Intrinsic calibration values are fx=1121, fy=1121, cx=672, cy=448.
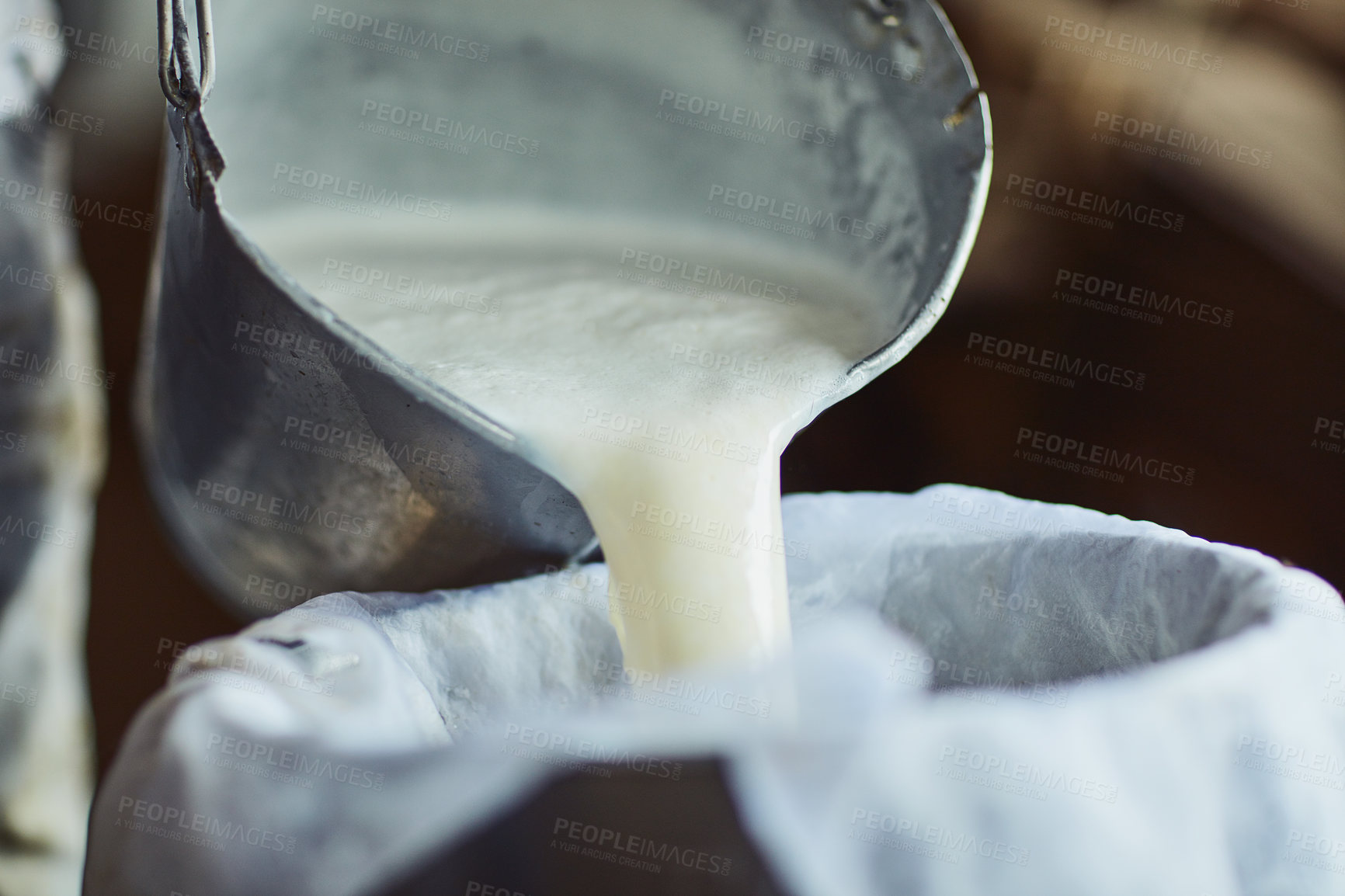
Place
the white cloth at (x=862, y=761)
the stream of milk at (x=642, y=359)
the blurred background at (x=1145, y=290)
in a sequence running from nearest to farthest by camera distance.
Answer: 1. the white cloth at (x=862, y=761)
2. the stream of milk at (x=642, y=359)
3. the blurred background at (x=1145, y=290)

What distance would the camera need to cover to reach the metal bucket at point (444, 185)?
0.32 meters

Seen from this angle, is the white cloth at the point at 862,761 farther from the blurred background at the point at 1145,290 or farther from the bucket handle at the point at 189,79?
the blurred background at the point at 1145,290

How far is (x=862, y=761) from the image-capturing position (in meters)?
0.22

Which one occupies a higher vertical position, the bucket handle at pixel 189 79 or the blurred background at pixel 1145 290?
the bucket handle at pixel 189 79

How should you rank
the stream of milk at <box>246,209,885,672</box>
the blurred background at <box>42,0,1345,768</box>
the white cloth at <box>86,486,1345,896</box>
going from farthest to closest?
the blurred background at <box>42,0,1345,768</box>, the stream of milk at <box>246,209,885,672</box>, the white cloth at <box>86,486,1345,896</box>

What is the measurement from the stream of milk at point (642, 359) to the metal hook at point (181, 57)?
94mm

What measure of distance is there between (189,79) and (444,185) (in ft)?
0.74

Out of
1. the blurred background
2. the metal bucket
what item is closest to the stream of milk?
the metal bucket

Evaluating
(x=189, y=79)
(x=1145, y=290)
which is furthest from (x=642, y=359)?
(x=1145, y=290)

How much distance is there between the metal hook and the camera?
0.99 ft

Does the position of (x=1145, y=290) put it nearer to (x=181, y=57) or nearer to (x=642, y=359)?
(x=642, y=359)

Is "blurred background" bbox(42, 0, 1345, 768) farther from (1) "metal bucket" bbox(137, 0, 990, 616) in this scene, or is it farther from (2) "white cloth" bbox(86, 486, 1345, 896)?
(2) "white cloth" bbox(86, 486, 1345, 896)

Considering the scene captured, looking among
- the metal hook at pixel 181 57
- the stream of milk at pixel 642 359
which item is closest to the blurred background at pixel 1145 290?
the stream of milk at pixel 642 359

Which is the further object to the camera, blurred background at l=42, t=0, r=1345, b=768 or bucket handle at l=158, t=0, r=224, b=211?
blurred background at l=42, t=0, r=1345, b=768
